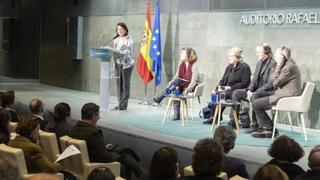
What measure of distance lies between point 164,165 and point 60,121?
2216 millimetres

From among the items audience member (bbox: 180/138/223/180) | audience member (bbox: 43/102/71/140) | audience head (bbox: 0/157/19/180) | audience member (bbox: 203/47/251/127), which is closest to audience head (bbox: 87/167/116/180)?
audience member (bbox: 180/138/223/180)

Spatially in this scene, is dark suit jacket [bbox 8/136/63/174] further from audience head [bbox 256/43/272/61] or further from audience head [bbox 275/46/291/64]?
audience head [bbox 256/43/272/61]

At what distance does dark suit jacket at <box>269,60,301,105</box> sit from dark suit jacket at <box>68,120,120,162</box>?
2.94 meters

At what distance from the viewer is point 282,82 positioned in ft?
22.4

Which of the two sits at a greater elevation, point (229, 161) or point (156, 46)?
point (156, 46)

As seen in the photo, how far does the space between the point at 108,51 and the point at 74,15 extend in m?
5.47

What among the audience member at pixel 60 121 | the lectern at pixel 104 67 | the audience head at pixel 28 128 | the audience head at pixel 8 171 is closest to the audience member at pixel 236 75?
the lectern at pixel 104 67

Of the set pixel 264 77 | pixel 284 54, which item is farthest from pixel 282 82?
pixel 264 77

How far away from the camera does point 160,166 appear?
10.8 ft

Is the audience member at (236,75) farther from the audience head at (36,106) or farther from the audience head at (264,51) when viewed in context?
the audience head at (36,106)

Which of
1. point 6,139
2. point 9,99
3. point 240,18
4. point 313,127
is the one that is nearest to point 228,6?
point 240,18

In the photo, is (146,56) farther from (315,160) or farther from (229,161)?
(315,160)

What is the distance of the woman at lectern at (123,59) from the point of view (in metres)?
9.07

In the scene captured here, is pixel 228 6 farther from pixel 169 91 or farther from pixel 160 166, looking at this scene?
pixel 160 166
